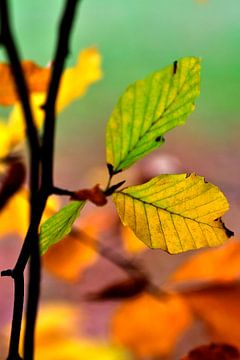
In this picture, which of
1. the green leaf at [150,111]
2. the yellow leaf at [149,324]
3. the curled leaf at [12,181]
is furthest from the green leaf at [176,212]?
the yellow leaf at [149,324]

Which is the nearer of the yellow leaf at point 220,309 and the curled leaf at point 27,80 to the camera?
the curled leaf at point 27,80

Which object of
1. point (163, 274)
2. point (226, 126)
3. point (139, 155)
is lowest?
point (163, 274)

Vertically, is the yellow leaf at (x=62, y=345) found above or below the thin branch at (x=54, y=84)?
below

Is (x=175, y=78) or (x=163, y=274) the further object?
(x=163, y=274)

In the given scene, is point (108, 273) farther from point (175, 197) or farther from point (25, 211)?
point (175, 197)

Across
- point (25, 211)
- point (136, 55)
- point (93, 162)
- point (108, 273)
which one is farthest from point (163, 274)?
point (25, 211)

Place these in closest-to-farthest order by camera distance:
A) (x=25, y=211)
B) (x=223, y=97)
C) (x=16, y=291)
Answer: (x=16, y=291) < (x=25, y=211) < (x=223, y=97)

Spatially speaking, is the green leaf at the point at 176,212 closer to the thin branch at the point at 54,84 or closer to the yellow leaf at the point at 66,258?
the thin branch at the point at 54,84

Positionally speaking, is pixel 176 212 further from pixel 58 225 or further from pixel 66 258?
pixel 66 258
